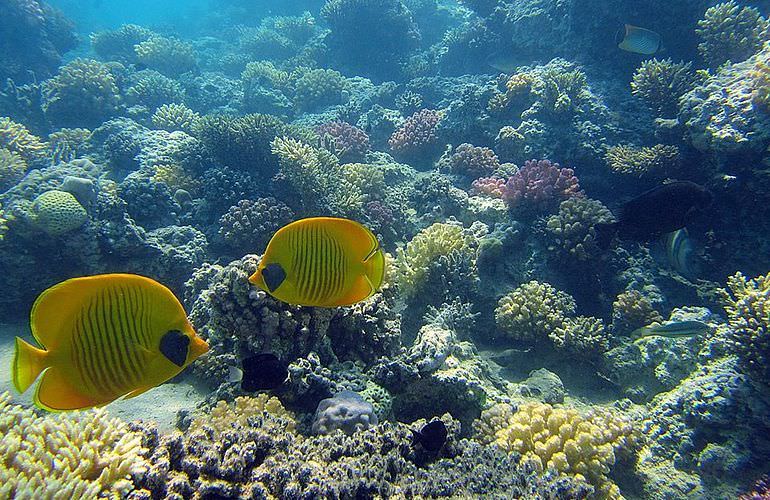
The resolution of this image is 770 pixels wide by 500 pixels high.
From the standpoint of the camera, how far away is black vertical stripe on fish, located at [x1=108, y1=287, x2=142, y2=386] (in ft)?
5.67

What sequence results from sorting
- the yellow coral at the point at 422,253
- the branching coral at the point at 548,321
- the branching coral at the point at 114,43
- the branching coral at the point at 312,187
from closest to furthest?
the branching coral at the point at 548,321 < the yellow coral at the point at 422,253 < the branching coral at the point at 312,187 < the branching coral at the point at 114,43

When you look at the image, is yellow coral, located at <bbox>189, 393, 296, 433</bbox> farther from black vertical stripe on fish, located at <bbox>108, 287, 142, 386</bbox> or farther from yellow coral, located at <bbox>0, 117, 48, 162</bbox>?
yellow coral, located at <bbox>0, 117, 48, 162</bbox>

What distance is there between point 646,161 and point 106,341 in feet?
27.8

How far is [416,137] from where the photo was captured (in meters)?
10.2

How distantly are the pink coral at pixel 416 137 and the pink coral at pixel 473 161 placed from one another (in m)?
1.34

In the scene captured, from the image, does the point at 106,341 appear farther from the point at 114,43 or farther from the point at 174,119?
the point at 114,43

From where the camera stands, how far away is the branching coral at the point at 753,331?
4000 mm

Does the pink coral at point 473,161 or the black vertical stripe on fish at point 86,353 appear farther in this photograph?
the pink coral at point 473,161

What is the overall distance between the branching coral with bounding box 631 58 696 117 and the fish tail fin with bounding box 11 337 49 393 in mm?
10278

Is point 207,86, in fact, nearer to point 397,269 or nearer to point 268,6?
point 397,269

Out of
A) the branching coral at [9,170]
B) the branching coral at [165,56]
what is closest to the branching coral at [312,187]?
the branching coral at [9,170]

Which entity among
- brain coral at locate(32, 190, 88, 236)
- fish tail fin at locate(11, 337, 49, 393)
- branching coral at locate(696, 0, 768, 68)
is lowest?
brain coral at locate(32, 190, 88, 236)

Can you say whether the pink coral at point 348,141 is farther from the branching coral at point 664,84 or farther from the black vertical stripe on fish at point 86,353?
the black vertical stripe on fish at point 86,353

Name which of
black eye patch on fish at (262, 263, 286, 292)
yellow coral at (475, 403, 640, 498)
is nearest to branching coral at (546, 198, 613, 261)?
yellow coral at (475, 403, 640, 498)
